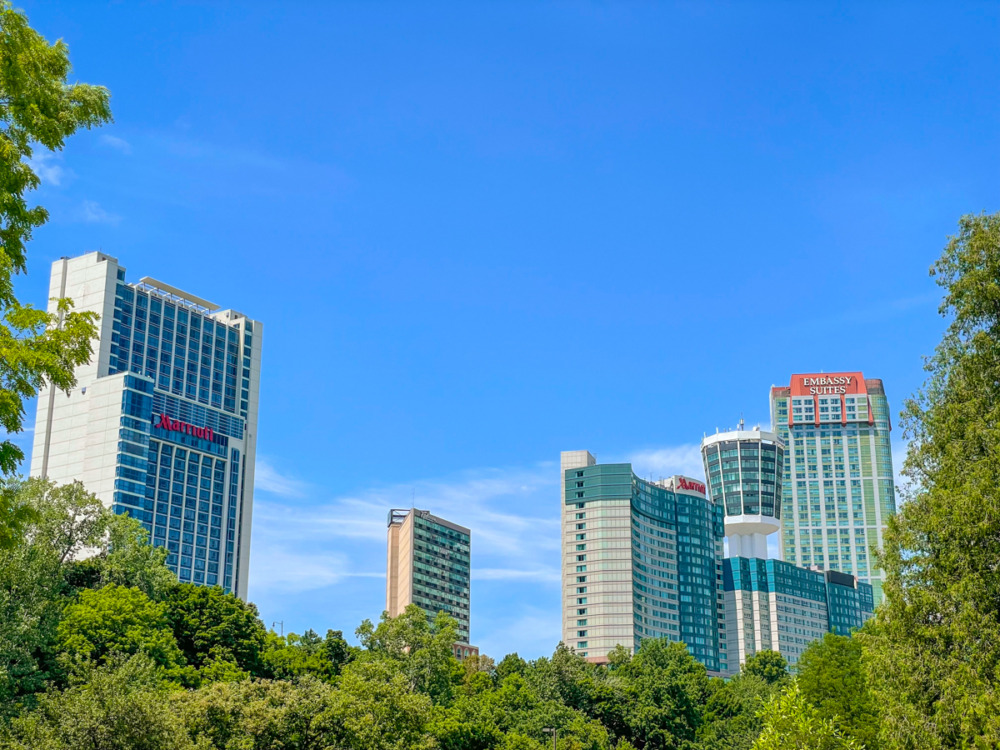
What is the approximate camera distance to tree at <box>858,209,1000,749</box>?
38.4 meters

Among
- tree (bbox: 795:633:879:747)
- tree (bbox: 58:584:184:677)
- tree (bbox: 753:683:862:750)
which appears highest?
tree (bbox: 58:584:184:677)

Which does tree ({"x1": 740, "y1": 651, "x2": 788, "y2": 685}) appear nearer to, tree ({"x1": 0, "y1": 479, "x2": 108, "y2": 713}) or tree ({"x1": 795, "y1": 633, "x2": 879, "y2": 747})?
tree ({"x1": 795, "y1": 633, "x2": 879, "y2": 747})

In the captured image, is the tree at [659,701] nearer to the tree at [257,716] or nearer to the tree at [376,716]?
the tree at [376,716]

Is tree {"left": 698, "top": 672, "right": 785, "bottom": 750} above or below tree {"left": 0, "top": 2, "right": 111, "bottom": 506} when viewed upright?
below

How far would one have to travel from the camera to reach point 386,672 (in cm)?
7794

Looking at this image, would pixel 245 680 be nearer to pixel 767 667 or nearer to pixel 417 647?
pixel 417 647

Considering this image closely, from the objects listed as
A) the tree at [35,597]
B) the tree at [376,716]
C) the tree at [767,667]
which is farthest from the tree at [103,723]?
the tree at [767,667]

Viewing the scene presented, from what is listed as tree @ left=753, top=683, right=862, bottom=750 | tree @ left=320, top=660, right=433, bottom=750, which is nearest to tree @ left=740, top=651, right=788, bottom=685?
tree @ left=320, top=660, right=433, bottom=750

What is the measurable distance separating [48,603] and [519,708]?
2033 inches

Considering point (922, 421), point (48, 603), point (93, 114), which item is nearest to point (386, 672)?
point (48, 603)

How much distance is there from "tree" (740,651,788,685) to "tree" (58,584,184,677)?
9490 cm

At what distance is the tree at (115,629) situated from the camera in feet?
260

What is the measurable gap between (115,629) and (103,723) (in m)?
30.0

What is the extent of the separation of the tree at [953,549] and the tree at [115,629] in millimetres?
53687
